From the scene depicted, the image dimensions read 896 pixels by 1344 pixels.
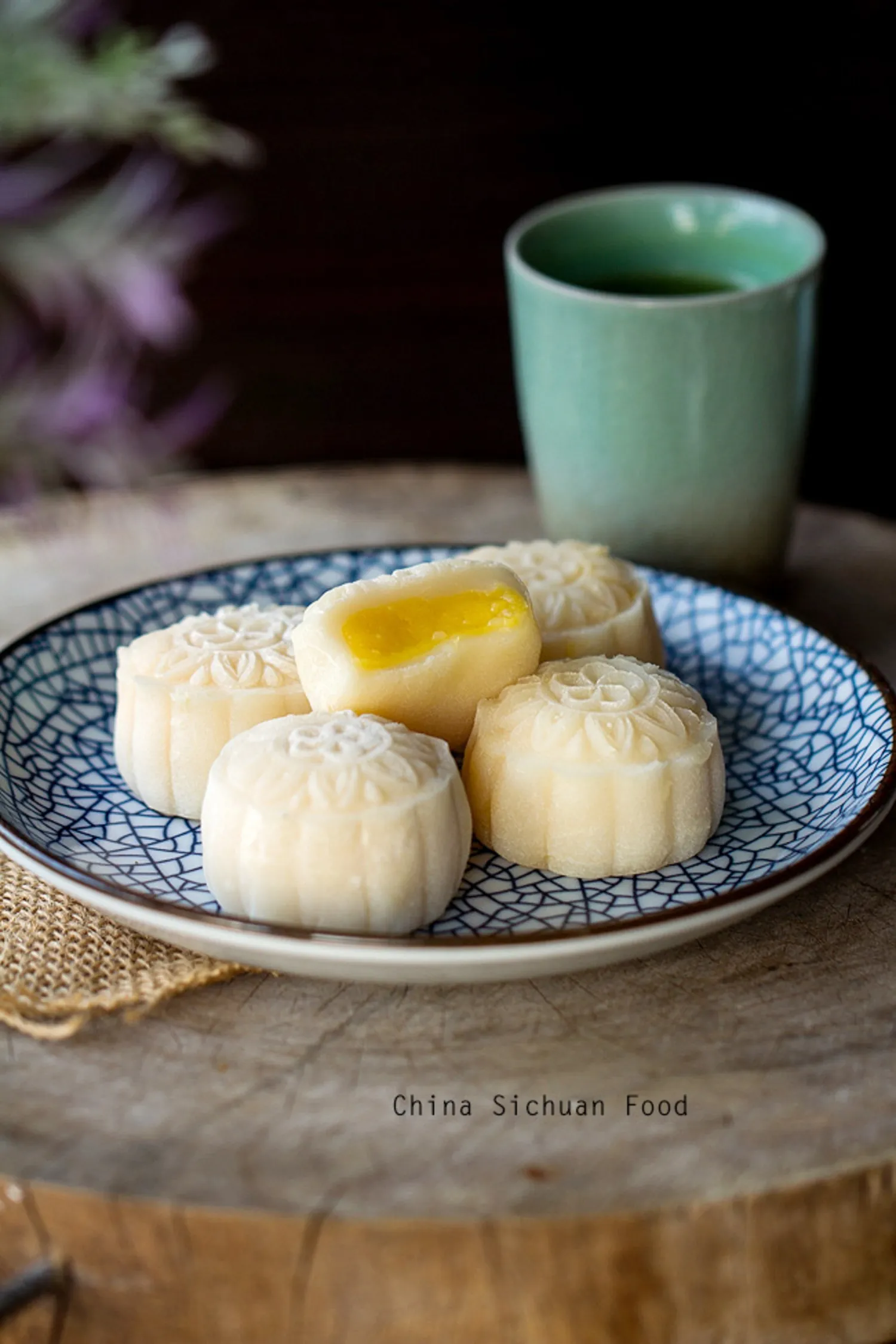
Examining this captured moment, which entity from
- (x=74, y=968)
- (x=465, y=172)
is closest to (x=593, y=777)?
(x=74, y=968)

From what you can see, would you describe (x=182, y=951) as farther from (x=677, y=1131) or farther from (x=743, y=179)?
(x=743, y=179)

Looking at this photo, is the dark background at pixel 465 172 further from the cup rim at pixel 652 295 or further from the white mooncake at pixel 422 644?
the white mooncake at pixel 422 644

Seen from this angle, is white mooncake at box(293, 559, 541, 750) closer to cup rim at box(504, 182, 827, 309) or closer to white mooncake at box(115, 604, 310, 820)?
white mooncake at box(115, 604, 310, 820)

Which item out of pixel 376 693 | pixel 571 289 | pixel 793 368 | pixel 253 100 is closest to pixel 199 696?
pixel 376 693

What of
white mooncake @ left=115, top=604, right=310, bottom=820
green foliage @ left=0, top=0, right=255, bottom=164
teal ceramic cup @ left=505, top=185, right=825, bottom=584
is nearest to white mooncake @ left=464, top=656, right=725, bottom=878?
white mooncake @ left=115, top=604, right=310, bottom=820

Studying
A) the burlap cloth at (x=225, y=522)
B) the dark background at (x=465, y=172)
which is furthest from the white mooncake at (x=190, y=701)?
the dark background at (x=465, y=172)

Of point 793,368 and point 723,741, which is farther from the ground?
point 793,368

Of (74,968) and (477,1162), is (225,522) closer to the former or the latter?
(74,968)
